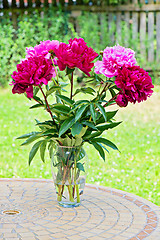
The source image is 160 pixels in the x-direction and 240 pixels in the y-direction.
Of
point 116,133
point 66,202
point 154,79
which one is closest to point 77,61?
point 66,202

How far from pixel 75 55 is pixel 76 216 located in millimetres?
832

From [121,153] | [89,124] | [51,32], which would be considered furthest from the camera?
[51,32]

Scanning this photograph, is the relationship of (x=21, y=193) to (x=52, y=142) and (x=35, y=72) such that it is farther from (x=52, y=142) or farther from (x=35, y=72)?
(x=35, y=72)

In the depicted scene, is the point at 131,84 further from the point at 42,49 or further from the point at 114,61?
the point at 42,49

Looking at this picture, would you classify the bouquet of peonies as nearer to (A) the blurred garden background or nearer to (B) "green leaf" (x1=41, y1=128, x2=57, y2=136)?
(B) "green leaf" (x1=41, y1=128, x2=57, y2=136)

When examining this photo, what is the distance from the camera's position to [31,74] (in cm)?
199

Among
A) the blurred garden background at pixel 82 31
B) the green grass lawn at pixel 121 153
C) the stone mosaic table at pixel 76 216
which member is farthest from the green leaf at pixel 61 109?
the blurred garden background at pixel 82 31

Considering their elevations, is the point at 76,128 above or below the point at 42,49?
below

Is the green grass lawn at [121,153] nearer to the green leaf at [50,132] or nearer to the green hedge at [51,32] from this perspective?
the green hedge at [51,32]

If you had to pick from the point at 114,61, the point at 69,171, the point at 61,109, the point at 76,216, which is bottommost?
the point at 76,216

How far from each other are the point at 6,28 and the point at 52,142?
6.06 meters

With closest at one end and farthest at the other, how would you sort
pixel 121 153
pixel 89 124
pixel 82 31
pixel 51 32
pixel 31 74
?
pixel 31 74
pixel 89 124
pixel 121 153
pixel 82 31
pixel 51 32

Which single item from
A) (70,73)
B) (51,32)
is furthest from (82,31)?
(70,73)

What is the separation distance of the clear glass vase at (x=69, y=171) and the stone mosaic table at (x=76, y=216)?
0.09 meters
